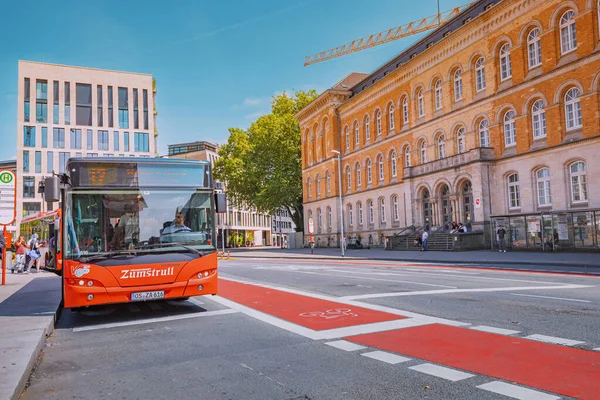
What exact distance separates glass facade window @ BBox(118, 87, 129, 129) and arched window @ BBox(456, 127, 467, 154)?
5345 cm

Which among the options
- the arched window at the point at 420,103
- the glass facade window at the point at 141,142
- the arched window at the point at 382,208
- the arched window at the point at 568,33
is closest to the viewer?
the arched window at the point at 568,33

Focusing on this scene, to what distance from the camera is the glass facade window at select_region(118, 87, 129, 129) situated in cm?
7662

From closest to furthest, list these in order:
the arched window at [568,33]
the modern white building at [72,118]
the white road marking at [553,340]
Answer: the white road marking at [553,340]
the arched window at [568,33]
the modern white building at [72,118]

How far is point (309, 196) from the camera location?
206 ft

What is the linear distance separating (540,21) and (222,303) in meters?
28.3

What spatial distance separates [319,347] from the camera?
6.45 metres

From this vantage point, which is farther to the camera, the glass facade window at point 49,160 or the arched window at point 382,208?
the glass facade window at point 49,160

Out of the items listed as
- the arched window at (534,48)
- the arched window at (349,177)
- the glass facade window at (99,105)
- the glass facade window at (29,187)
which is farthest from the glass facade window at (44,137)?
the arched window at (534,48)

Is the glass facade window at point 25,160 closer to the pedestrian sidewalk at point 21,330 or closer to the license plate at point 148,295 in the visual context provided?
the pedestrian sidewalk at point 21,330

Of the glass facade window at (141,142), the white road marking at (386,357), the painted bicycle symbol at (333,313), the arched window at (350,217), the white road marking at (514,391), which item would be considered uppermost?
the glass facade window at (141,142)

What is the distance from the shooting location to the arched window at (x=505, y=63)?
33.9 m

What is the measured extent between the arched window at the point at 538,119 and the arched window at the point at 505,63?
3.25 m

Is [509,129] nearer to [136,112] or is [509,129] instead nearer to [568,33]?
[568,33]

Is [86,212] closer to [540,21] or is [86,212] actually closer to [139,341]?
[139,341]
